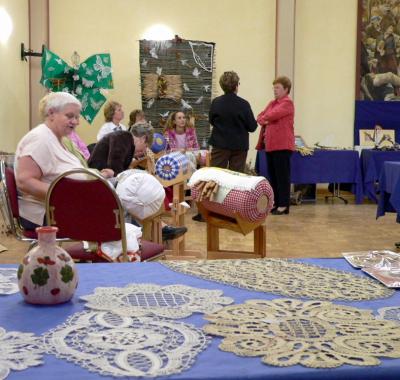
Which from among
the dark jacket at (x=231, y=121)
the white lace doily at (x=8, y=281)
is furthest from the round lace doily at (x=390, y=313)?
the dark jacket at (x=231, y=121)

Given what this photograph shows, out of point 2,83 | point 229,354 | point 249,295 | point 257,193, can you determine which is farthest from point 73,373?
point 2,83

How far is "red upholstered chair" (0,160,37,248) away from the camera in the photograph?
10.8ft

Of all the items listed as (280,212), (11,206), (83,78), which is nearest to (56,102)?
(11,206)

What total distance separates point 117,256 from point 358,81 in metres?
7.95

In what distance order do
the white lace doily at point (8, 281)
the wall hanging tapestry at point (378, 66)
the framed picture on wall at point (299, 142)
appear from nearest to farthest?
the white lace doily at point (8, 281), the framed picture on wall at point (299, 142), the wall hanging tapestry at point (378, 66)

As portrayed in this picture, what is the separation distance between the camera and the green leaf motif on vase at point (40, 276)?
4.09 feet

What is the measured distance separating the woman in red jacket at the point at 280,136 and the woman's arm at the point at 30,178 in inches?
187

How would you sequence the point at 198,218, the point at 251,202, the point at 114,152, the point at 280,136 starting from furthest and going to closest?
the point at 280,136 < the point at 198,218 < the point at 114,152 < the point at 251,202

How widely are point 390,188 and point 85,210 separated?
3449 mm

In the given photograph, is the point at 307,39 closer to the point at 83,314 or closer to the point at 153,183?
the point at 153,183

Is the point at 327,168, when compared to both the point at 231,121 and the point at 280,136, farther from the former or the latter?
the point at 231,121

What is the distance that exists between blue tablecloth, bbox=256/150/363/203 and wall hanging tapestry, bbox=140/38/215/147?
1.46m

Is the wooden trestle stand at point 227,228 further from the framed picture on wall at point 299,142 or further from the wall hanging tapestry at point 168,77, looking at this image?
the wall hanging tapestry at point 168,77

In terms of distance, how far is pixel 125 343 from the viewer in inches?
41.0
